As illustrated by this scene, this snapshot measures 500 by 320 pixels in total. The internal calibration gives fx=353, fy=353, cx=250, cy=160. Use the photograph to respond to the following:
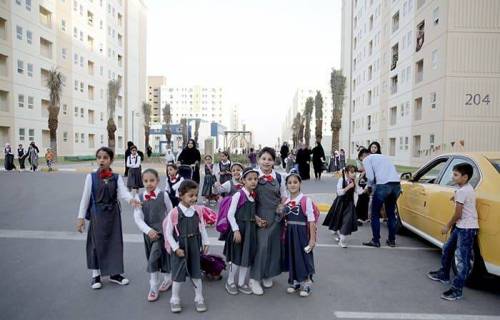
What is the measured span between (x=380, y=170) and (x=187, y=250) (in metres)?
3.96

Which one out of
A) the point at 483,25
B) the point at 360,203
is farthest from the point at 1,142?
the point at 483,25

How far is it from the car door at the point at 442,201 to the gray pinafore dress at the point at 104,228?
455cm

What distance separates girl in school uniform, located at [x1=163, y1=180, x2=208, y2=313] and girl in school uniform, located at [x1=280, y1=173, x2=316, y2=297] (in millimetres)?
1092

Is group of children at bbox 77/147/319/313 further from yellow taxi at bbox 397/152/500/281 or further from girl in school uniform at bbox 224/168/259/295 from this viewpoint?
yellow taxi at bbox 397/152/500/281

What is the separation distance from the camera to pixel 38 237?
259 inches

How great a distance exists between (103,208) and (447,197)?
4.74m

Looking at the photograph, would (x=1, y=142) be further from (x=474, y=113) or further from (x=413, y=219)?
(x=474, y=113)

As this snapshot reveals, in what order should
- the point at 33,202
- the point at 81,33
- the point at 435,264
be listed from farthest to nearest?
1. the point at 81,33
2. the point at 33,202
3. the point at 435,264

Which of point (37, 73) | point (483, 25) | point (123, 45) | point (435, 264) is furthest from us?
point (123, 45)

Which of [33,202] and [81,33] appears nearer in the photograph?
[33,202]

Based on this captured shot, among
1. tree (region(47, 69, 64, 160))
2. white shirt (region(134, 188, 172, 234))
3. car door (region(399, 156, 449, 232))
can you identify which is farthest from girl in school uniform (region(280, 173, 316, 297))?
tree (region(47, 69, 64, 160))

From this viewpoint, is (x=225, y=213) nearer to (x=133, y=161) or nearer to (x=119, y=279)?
(x=119, y=279)

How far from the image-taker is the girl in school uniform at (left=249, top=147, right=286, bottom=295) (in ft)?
13.8

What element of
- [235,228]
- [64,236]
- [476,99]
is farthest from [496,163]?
[476,99]
